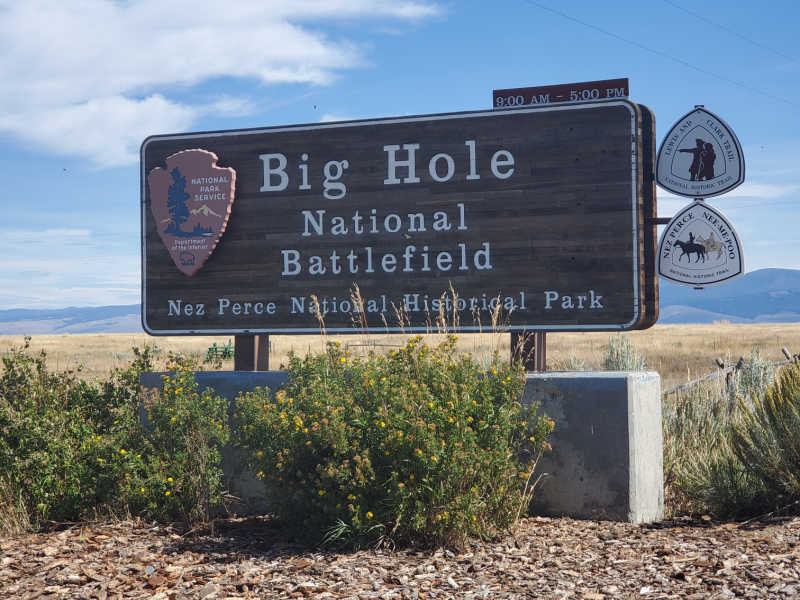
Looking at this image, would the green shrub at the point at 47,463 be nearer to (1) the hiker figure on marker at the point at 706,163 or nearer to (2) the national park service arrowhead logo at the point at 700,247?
(2) the national park service arrowhead logo at the point at 700,247

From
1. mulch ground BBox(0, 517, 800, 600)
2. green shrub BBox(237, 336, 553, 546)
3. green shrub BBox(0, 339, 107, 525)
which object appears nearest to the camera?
mulch ground BBox(0, 517, 800, 600)

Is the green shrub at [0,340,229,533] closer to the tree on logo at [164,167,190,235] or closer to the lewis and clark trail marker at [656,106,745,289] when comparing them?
the tree on logo at [164,167,190,235]

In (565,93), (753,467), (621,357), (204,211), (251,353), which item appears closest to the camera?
(753,467)

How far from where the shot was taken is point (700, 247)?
26.0 ft

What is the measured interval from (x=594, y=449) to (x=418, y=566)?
220 cm

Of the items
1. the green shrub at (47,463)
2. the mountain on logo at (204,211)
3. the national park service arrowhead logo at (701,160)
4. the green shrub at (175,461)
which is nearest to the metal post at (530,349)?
the national park service arrowhead logo at (701,160)

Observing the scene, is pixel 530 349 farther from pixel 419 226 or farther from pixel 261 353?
pixel 261 353

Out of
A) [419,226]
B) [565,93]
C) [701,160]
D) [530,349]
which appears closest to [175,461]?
[419,226]

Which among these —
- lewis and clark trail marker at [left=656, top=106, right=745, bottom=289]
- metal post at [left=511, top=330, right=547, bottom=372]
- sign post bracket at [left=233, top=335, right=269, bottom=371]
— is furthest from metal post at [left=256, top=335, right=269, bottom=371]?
lewis and clark trail marker at [left=656, top=106, right=745, bottom=289]

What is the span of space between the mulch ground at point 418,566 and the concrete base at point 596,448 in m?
0.34

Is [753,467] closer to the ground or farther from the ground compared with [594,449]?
closer to the ground

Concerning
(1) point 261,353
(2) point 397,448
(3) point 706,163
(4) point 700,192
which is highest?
(3) point 706,163

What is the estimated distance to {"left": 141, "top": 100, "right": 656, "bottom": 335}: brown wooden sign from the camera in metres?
7.86

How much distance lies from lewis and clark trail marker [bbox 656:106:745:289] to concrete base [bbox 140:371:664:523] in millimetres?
1580
